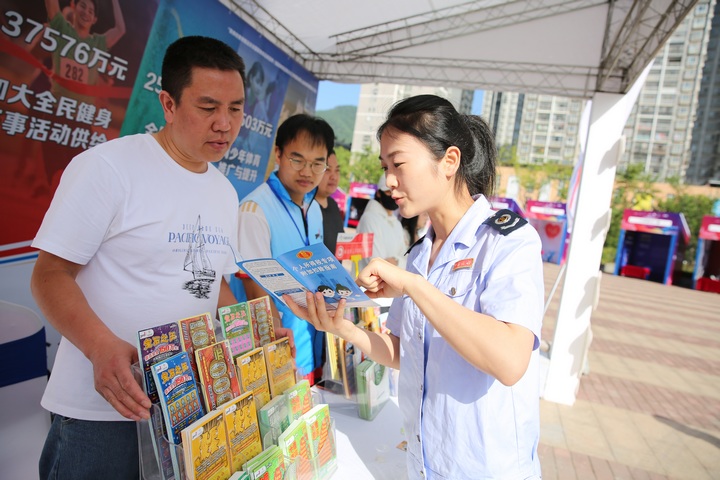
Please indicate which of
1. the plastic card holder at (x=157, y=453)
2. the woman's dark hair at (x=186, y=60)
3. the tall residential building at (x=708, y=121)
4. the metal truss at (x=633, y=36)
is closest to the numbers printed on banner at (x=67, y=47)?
the woman's dark hair at (x=186, y=60)

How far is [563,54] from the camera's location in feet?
15.3

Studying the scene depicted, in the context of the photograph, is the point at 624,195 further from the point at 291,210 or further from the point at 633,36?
the point at 291,210

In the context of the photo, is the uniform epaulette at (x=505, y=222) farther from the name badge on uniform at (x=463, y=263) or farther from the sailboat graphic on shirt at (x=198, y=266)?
the sailboat graphic on shirt at (x=198, y=266)

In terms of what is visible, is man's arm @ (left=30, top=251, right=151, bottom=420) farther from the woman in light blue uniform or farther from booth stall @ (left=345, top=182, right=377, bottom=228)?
booth stall @ (left=345, top=182, right=377, bottom=228)

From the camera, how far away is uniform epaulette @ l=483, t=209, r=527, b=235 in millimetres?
1099

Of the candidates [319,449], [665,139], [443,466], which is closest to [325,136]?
[319,449]

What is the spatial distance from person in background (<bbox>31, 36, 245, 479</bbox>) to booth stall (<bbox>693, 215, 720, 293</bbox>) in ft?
79.2

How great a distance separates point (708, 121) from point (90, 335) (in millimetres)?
96011

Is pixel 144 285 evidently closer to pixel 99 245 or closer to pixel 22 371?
pixel 99 245

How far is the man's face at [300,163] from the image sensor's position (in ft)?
7.12

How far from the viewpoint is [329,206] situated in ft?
11.7

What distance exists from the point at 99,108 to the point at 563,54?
4341 millimetres

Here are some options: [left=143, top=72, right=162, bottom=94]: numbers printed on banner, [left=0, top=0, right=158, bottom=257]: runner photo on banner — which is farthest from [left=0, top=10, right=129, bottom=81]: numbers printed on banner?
[left=143, top=72, right=162, bottom=94]: numbers printed on banner

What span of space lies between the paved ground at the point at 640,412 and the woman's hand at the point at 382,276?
3.22 metres
